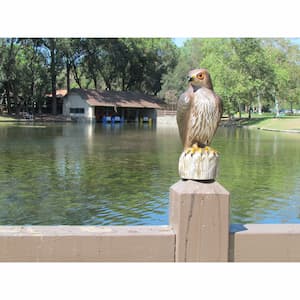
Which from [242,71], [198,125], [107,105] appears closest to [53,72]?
[107,105]

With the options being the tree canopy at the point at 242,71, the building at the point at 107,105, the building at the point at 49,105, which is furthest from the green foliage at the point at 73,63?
the tree canopy at the point at 242,71

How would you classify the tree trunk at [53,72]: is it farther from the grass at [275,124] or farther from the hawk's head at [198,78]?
the hawk's head at [198,78]

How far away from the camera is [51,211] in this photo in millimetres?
8844

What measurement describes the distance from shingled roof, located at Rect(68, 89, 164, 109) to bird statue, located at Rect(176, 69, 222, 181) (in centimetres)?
5257

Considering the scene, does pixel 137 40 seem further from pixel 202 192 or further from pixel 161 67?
pixel 202 192

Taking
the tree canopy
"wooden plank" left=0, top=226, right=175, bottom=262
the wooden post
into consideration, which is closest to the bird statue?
the wooden post

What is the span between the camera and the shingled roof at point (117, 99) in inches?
2240

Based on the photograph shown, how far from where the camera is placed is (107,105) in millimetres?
57000

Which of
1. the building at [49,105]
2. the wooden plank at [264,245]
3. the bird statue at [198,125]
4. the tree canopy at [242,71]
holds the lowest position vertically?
the wooden plank at [264,245]

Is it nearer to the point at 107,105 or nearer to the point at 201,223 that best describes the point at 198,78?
the point at 201,223

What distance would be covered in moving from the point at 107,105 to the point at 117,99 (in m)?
2.41

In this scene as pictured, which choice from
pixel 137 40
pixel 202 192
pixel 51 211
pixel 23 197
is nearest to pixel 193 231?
pixel 202 192

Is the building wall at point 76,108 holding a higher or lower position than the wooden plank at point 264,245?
higher

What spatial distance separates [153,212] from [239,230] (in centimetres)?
501
